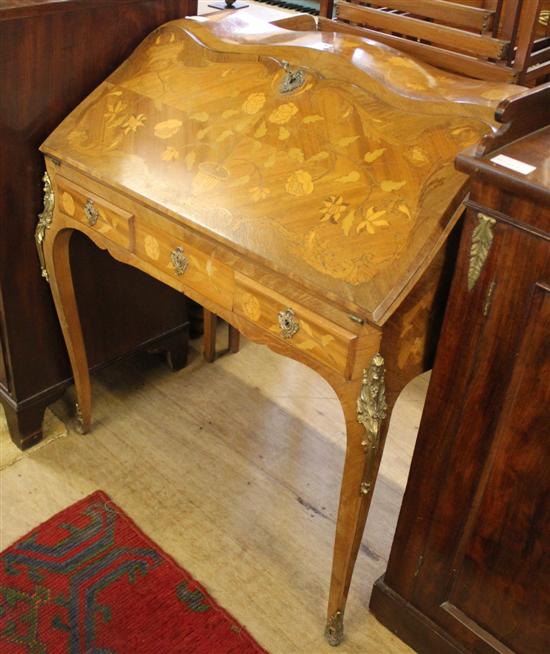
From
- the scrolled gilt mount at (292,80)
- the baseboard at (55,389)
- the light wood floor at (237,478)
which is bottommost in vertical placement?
the light wood floor at (237,478)

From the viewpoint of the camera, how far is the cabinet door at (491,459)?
1192mm

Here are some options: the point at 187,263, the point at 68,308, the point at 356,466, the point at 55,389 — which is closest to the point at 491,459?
the point at 356,466

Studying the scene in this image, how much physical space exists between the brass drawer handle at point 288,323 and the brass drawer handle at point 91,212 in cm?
56

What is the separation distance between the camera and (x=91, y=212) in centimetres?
171

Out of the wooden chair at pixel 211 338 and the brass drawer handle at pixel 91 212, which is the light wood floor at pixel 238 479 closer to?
the wooden chair at pixel 211 338

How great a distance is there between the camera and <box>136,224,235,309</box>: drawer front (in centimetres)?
148

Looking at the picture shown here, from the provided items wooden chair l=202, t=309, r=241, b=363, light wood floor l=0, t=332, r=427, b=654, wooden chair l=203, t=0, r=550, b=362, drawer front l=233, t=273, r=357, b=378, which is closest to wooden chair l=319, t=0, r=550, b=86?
wooden chair l=203, t=0, r=550, b=362

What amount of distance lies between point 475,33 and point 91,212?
0.91 meters

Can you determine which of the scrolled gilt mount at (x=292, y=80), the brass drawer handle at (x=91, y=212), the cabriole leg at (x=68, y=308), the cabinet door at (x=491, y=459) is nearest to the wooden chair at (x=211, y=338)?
the cabriole leg at (x=68, y=308)

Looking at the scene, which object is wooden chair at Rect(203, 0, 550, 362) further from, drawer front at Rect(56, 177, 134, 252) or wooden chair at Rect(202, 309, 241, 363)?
wooden chair at Rect(202, 309, 241, 363)

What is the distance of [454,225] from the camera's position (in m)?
1.26

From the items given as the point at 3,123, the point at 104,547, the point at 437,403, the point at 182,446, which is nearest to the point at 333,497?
the point at 182,446

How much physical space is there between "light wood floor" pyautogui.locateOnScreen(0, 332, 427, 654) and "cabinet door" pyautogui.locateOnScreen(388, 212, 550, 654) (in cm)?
29

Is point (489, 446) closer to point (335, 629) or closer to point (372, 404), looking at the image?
point (372, 404)
